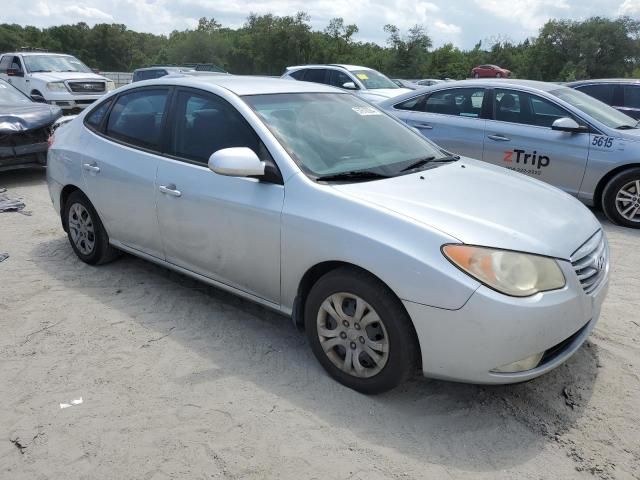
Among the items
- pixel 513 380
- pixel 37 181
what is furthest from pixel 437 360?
pixel 37 181

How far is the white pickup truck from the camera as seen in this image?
13.9 m

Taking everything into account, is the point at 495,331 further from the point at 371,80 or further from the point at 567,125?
the point at 371,80

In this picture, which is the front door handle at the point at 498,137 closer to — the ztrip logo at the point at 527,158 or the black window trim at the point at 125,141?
the ztrip logo at the point at 527,158

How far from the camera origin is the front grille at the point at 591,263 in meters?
2.85

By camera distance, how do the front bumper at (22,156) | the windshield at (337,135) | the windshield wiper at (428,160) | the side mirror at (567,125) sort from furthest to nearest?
the front bumper at (22,156) < the side mirror at (567,125) < the windshield wiper at (428,160) < the windshield at (337,135)

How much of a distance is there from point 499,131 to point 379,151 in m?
3.97

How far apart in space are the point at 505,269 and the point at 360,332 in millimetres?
813

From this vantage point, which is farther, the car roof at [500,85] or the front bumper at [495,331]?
the car roof at [500,85]

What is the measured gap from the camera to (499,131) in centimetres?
708

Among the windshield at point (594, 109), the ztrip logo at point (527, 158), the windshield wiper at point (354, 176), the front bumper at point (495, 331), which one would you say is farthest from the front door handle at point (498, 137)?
the front bumper at point (495, 331)

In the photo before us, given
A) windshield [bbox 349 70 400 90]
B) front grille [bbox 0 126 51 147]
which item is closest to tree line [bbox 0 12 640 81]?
windshield [bbox 349 70 400 90]

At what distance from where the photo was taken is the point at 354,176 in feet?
10.8

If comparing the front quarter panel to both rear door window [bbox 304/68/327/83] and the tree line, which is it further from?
the tree line

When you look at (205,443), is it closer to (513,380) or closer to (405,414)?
(405,414)
